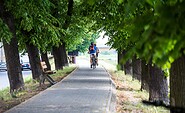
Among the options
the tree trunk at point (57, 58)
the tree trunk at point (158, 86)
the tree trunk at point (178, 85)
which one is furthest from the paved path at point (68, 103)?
the tree trunk at point (57, 58)

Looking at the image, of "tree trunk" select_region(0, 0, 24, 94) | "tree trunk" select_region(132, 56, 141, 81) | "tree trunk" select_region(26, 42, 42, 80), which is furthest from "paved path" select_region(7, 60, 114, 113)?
"tree trunk" select_region(132, 56, 141, 81)

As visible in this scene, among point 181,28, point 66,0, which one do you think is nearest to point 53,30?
point 66,0

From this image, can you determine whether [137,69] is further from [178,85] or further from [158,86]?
[178,85]

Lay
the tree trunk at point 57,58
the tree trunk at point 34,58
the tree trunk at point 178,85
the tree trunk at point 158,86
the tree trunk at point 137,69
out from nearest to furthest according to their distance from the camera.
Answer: the tree trunk at point 178,85
the tree trunk at point 158,86
the tree trunk at point 34,58
the tree trunk at point 137,69
the tree trunk at point 57,58

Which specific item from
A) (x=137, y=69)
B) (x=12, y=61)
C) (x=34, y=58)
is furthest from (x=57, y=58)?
(x=12, y=61)

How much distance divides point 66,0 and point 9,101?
1958 centimetres

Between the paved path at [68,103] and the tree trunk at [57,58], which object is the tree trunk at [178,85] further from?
the tree trunk at [57,58]

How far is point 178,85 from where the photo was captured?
6020 mm

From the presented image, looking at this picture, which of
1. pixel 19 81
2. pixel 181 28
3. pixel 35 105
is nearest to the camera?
pixel 181 28

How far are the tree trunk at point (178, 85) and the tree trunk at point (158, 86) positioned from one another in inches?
265

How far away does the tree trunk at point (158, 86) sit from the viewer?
42.6 feet

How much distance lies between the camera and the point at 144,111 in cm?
1073

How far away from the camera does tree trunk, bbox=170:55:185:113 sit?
18.9 feet

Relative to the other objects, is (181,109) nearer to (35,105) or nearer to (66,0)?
(35,105)
